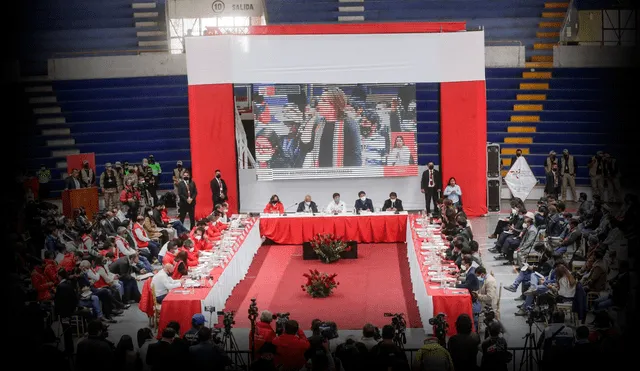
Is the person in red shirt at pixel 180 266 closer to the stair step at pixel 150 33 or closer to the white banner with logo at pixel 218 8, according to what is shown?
the white banner with logo at pixel 218 8

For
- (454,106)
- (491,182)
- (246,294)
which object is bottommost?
(246,294)

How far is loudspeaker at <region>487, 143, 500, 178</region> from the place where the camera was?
21.4m

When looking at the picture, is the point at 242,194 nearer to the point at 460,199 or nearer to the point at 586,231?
the point at 460,199

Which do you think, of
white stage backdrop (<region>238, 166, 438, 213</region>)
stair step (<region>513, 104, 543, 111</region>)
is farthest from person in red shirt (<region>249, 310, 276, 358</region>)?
stair step (<region>513, 104, 543, 111</region>)

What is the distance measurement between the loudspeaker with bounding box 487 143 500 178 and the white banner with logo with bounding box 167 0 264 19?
934cm

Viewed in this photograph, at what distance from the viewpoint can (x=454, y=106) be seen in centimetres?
2098

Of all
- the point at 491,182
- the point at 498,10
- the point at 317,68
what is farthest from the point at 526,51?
the point at 317,68

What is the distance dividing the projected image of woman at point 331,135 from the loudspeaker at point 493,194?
337 centimetres

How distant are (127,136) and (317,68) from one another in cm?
865

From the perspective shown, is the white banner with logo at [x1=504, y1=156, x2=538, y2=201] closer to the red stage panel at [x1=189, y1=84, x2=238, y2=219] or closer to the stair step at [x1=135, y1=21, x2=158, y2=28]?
the red stage panel at [x1=189, y1=84, x2=238, y2=219]

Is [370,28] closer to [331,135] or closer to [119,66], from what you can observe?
[331,135]

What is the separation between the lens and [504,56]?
2648 centimetres

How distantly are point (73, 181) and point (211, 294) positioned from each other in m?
10.5

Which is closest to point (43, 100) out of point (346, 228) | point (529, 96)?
point (346, 228)
